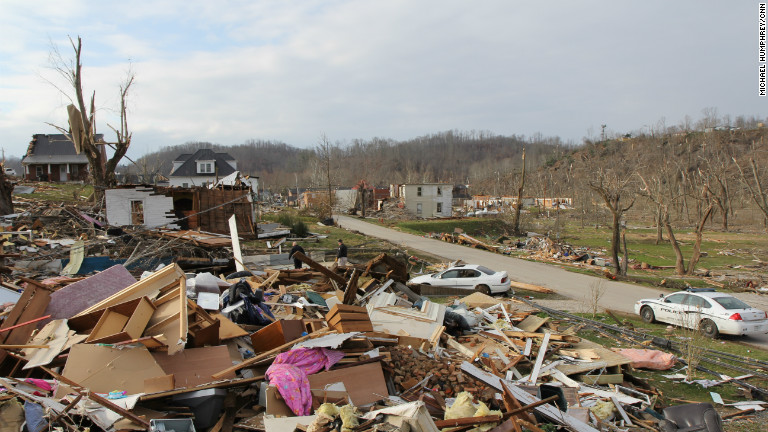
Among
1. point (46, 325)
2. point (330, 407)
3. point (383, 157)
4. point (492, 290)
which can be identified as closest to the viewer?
point (330, 407)

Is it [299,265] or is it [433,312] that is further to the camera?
[299,265]

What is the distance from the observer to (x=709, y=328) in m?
12.9

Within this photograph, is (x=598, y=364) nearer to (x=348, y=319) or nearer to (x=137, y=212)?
(x=348, y=319)

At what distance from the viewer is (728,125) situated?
4104 inches

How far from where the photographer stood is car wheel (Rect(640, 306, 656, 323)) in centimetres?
1444

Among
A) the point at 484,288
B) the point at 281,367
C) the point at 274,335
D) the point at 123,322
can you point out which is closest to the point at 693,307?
the point at 484,288

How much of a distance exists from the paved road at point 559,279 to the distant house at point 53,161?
37.8 metres

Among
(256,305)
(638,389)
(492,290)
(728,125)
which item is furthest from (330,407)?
(728,125)

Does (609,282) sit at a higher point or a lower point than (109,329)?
lower

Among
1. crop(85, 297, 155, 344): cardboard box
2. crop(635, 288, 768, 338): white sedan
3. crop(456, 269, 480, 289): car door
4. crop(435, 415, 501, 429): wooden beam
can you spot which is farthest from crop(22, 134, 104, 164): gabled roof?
crop(435, 415, 501, 429): wooden beam

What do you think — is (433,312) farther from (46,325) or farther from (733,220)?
(733,220)

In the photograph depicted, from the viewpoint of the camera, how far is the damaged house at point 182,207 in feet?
75.4

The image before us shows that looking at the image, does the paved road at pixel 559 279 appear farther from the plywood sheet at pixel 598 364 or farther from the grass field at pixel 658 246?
the plywood sheet at pixel 598 364

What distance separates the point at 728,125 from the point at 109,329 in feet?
418
